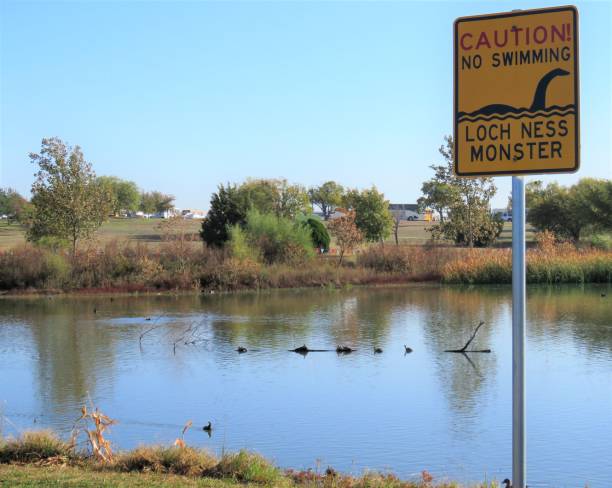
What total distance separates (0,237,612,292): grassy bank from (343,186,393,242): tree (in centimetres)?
1633

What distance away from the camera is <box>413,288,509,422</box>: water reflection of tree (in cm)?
1258

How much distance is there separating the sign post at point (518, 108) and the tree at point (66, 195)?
28.0m

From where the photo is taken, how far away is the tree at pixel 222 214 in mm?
37031

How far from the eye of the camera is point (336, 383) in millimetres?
13281

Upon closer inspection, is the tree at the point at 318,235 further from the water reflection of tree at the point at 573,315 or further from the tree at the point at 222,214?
the water reflection of tree at the point at 573,315

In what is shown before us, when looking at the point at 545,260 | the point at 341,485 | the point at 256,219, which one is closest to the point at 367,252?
the point at 256,219

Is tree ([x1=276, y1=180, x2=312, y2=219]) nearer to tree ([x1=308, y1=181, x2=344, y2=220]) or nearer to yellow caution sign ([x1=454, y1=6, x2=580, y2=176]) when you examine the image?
tree ([x1=308, y1=181, x2=344, y2=220])

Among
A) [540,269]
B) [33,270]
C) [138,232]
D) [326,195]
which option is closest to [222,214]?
[33,270]

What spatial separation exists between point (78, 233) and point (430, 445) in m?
24.2

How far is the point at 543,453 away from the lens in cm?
920

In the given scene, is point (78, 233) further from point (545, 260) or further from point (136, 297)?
point (545, 260)

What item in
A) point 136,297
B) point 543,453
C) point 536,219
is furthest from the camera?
point 536,219

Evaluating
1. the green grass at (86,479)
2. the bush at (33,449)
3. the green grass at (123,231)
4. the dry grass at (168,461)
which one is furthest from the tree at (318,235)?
the green grass at (86,479)

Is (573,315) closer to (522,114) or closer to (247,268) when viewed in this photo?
(247,268)
